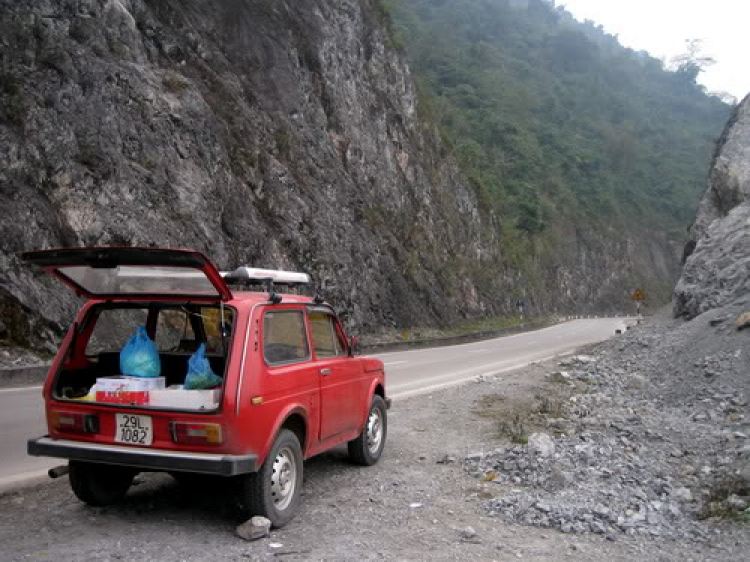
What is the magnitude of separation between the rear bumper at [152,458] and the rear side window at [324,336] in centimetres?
169

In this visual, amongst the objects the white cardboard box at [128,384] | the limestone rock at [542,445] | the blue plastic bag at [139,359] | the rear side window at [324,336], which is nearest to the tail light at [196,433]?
the white cardboard box at [128,384]

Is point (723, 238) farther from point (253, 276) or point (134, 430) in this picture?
point (134, 430)

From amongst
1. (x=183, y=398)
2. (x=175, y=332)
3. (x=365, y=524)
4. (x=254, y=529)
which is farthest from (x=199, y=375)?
(x=365, y=524)

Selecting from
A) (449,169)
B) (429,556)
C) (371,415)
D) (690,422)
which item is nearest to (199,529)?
(429,556)

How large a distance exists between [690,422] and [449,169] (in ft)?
133

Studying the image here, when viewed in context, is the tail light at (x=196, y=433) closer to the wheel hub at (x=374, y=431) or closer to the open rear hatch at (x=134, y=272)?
the open rear hatch at (x=134, y=272)

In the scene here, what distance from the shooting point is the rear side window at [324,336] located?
21.0 ft

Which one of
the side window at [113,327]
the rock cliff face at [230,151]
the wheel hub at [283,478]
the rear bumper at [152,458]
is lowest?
the wheel hub at [283,478]

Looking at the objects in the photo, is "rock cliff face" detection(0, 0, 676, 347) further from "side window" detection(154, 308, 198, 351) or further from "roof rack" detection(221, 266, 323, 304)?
"roof rack" detection(221, 266, 323, 304)

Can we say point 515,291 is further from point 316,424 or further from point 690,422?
point 316,424

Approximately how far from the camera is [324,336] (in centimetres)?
666

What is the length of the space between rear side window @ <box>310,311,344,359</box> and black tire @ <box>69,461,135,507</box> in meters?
1.92

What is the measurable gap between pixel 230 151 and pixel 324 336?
2006cm

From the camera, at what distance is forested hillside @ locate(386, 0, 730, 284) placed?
6512 cm
